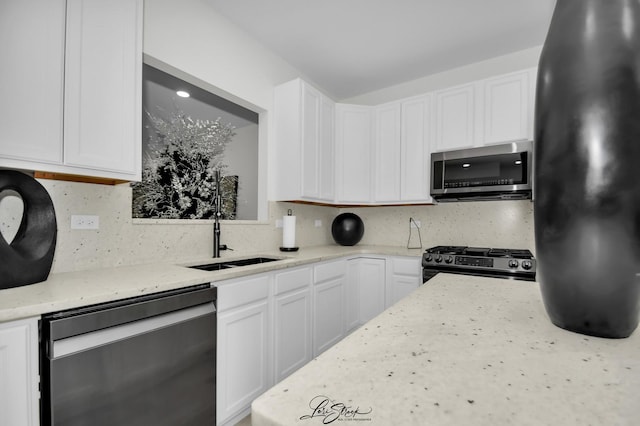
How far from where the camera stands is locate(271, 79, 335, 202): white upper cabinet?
281cm

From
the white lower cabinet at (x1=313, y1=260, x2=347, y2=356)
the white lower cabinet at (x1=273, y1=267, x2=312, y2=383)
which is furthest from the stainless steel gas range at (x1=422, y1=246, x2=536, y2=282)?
the white lower cabinet at (x1=273, y1=267, x2=312, y2=383)

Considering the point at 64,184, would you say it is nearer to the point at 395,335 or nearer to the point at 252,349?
the point at 252,349

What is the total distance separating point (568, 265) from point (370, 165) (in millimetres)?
2953

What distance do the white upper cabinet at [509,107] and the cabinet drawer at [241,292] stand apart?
2422 mm

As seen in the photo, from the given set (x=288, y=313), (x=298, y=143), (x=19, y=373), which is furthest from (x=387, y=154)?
(x=19, y=373)

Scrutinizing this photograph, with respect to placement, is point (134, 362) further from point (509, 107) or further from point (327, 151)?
point (509, 107)

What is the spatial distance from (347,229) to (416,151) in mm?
1143

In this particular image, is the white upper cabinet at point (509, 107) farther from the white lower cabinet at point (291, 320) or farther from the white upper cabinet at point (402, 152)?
the white lower cabinet at point (291, 320)

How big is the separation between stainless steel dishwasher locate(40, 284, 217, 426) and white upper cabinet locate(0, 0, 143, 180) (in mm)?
701

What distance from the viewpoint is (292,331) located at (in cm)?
214

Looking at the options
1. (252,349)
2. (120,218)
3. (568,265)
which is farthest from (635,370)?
(120,218)

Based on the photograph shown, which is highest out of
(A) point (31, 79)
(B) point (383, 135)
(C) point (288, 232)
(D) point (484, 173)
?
(B) point (383, 135)

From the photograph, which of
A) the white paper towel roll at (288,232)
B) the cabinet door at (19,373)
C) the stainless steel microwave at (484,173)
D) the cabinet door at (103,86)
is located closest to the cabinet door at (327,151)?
the white paper towel roll at (288,232)

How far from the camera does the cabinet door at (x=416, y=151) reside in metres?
3.08
